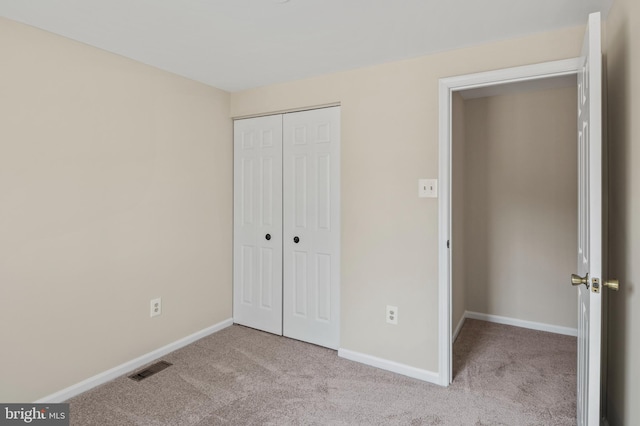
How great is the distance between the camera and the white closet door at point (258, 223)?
127 inches

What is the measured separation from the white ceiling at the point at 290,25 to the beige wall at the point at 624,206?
33 centimetres

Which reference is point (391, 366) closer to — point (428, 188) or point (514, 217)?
point (428, 188)

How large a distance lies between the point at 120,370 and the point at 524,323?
356cm

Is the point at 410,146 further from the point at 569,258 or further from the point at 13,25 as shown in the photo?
the point at 13,25

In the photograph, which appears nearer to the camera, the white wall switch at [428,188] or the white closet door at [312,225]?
the white wall switch at [428,188]

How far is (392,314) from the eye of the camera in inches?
103

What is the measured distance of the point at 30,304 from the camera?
2.05 m

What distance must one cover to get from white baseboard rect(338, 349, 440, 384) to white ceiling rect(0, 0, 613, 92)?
217cm

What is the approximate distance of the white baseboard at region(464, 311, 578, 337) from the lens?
131 inches

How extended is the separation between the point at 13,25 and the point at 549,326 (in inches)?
182

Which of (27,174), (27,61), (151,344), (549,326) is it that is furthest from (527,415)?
(27,61)

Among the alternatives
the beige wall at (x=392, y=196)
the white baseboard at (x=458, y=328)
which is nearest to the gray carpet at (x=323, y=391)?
the white baseboard at (x=458, y=328)

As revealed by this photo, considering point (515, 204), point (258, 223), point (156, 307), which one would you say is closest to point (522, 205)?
point (515, 204)

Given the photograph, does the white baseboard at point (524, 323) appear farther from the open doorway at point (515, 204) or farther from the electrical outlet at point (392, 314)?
the electrical outlet at point (392, 314)
